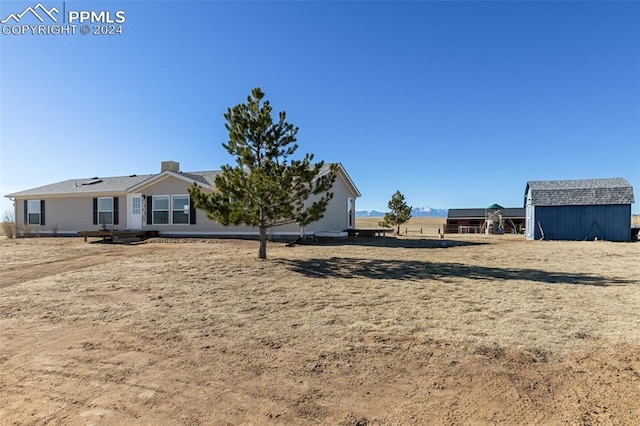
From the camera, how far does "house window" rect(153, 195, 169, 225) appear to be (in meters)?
21.1

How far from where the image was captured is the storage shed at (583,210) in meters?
21.7

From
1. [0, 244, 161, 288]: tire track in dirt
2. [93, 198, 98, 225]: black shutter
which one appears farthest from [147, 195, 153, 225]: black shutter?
[0, 244, 161, 288]: tire track in dirt

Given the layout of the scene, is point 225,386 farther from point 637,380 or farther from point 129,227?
point 129,227

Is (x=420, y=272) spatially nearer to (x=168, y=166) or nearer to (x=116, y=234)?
(x=116, y=234)

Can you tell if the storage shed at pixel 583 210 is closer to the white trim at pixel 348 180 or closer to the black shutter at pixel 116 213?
the white trim at pixel 348 180

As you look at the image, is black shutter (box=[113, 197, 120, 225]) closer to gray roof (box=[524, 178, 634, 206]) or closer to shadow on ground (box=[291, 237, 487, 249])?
shadow on ground (box=[291, 237, 487, 249])

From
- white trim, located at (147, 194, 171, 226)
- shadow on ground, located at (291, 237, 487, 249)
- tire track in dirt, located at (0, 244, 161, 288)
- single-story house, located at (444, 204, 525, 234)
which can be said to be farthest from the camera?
single-story house, located at (444, 204, 525, 234)

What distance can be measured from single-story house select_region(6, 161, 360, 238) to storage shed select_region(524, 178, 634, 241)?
1154 cm

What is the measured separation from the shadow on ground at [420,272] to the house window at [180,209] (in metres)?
11.0

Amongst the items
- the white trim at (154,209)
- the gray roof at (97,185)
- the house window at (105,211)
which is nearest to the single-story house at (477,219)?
the gray roof at (97,185)

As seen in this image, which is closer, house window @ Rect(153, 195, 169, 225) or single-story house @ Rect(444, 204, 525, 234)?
house window @ Rect(153, 195, 169, 225)

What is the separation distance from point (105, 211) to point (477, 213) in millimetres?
36556

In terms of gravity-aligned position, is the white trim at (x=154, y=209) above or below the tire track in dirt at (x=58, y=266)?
above

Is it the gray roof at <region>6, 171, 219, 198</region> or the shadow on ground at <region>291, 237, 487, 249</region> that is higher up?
the gray roof at <region>6, 171, 219, 198</region>
